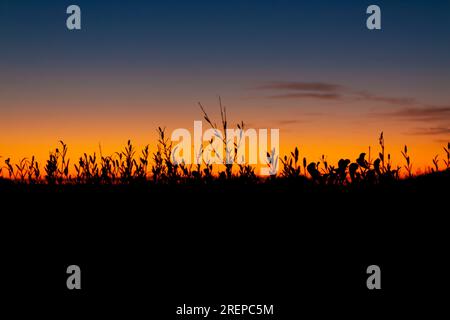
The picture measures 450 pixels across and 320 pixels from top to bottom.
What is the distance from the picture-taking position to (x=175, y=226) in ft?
23.7

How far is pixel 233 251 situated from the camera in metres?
6.40

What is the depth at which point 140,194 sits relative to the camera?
29.8 ft

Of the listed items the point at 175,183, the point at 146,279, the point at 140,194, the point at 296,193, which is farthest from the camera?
the point at 175,183

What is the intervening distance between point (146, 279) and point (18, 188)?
604 cm

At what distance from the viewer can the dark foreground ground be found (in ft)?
17.4

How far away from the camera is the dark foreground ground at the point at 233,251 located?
5.29 metres

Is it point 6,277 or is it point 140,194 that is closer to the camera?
point 6,277

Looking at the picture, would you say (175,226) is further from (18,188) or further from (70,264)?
(18,188)
